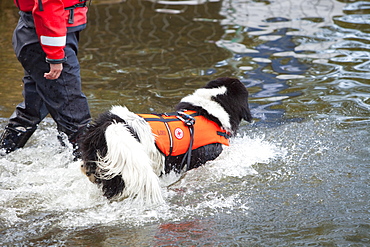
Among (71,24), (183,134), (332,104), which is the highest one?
(71,24)

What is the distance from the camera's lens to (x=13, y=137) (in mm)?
4004

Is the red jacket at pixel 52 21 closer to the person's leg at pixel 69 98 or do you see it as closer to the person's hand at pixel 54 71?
the person's hand at pixel 54 71

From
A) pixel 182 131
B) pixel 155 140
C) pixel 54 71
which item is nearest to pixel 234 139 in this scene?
pixel 182 131

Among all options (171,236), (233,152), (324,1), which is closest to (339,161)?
(233,152)

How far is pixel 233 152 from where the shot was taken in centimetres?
400

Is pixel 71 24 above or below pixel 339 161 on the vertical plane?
above

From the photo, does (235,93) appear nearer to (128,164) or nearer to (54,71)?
(128,164)

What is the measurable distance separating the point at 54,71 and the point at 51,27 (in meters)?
0.32

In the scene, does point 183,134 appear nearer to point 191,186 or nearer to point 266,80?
point 191,186

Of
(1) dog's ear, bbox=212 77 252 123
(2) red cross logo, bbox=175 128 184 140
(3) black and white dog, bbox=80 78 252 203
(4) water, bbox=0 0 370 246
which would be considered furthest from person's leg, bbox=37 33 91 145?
(1) dog's ear, bbox=212 77 252 123

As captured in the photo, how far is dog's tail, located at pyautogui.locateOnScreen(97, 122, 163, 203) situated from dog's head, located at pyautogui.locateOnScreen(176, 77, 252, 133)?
2.64 feet

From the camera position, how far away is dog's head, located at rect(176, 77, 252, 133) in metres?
3.78

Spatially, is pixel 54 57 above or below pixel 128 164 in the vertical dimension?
above

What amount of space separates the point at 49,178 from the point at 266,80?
10.7ft
